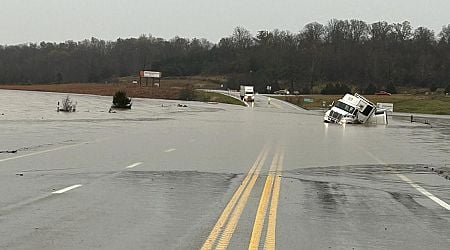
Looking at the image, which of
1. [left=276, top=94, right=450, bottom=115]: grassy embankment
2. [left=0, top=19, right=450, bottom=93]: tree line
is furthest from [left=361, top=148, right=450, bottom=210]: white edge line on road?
[left=0, top=19, right=450, bottom=93]: tree line

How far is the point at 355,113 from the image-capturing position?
185ft

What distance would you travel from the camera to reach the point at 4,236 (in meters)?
7.52

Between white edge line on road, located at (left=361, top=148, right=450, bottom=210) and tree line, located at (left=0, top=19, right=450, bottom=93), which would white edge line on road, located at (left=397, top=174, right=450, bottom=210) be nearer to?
white edge line on road, located at (left=361, top=148, right=450, bottom=210)

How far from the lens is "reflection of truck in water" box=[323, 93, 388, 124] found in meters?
55.8

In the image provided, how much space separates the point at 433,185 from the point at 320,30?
18977 centimetres

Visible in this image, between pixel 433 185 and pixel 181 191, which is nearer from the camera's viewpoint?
pixel 181 191

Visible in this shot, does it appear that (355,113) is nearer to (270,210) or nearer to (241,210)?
(270,210)

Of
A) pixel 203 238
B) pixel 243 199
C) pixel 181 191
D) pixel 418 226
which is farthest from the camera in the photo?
pixel 181 191

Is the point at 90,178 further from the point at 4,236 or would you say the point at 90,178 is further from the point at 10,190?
the point at 4,236

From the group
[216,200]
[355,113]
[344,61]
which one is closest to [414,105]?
[355,113]

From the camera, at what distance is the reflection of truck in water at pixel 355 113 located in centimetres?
5575

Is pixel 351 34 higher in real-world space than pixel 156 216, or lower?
higher

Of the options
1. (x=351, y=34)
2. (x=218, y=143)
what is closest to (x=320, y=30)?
(x=351, y=34)

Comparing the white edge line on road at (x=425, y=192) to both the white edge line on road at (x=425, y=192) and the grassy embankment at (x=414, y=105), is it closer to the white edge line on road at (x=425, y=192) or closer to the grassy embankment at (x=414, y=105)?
the white edge line on road at (x=425, y=192)
